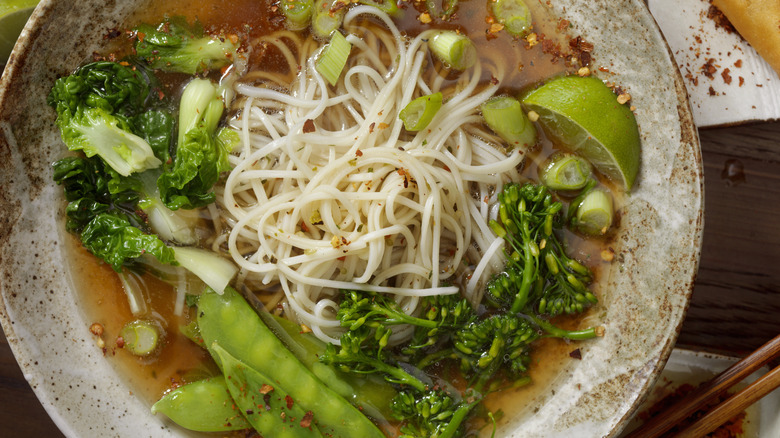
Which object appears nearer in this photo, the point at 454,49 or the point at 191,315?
the point at 454,49

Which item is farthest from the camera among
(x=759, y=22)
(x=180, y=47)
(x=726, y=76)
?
(x=726, y=76)

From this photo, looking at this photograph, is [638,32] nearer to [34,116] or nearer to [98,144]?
[98,144]

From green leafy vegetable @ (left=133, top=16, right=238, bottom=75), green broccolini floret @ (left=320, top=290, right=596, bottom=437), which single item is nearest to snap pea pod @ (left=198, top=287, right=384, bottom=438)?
green broccolini floret @ (left=320, top=290, right=596, bottom=437)

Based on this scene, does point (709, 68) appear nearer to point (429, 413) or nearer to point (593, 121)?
point (593, 121)

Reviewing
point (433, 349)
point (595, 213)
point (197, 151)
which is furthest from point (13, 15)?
point (595, 213)

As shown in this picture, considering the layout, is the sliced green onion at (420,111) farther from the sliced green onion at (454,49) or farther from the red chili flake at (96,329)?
the red chili flake at (96,329)

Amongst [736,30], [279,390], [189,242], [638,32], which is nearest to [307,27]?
[189,242]

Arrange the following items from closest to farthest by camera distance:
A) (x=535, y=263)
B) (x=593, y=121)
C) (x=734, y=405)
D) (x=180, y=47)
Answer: (x=593, y=121) → (x=535, y=263) → (x=180, y=47) → (x=734, y=405)

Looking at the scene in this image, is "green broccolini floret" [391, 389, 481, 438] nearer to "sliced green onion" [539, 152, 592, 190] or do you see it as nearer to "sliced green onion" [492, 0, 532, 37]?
"sliced green onion" [539, 152, 592, 190]
